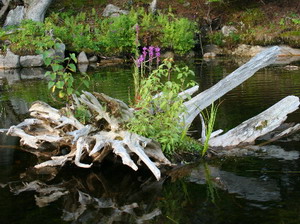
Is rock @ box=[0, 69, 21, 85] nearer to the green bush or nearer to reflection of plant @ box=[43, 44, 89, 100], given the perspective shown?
the green bush

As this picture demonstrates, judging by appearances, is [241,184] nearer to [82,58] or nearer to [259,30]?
[82,58]

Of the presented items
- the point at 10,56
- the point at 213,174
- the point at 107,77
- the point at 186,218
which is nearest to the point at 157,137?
the point at 213,174

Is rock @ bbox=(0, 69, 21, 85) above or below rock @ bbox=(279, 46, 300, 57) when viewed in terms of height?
below

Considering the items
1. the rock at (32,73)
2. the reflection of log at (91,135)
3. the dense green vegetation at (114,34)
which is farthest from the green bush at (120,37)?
the reflection of log at (91,135)

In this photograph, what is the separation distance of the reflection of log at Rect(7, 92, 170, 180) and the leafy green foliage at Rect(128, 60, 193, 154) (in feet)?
0.53

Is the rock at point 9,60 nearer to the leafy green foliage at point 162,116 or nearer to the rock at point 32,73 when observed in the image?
the rock at point 32,73

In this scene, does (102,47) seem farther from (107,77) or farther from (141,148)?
(141,148)

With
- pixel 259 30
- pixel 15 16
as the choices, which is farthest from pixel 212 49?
pixel 15 16

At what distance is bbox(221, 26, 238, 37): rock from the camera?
26544 mm

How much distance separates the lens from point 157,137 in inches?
235

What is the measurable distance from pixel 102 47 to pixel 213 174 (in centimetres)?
1995

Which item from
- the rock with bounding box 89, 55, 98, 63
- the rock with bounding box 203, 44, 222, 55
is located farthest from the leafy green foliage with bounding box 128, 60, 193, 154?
the rock with bounding box 203, 44, 222, 55

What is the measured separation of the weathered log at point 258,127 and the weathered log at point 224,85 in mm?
543

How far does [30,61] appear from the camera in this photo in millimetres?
22500
